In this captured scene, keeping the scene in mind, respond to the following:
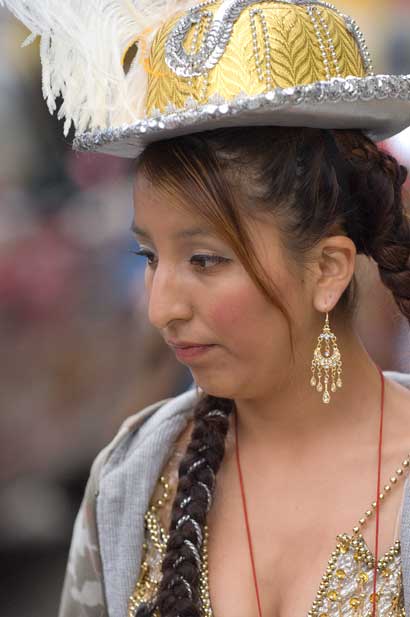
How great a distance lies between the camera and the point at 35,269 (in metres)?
3.28

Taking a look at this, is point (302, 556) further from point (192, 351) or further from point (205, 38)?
point (205, 38)

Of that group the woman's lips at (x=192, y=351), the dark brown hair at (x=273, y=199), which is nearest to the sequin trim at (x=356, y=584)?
the dark brown hair at (x=273, y=199)

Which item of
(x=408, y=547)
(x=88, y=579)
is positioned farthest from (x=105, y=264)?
(x=408, y=547)

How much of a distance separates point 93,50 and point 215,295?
535 millimetres

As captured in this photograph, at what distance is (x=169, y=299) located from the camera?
1.68 metres

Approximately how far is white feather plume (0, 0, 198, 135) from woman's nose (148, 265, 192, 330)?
0.32 m

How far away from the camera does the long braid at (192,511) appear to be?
1.75 m

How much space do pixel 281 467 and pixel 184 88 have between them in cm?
80

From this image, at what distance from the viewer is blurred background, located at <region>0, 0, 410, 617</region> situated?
329 cm

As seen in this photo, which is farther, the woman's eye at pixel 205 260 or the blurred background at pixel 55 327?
the blurred background at pixel 55 327

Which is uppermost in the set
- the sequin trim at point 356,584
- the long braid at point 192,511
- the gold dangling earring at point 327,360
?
A: the gold dangling earring at point 327,360

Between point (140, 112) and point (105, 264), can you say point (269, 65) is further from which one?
point (105, 264)

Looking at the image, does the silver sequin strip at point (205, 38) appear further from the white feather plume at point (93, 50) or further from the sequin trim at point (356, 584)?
the sequin trim at point (356, 584)

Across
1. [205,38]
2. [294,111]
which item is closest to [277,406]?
Result: [294,111]
